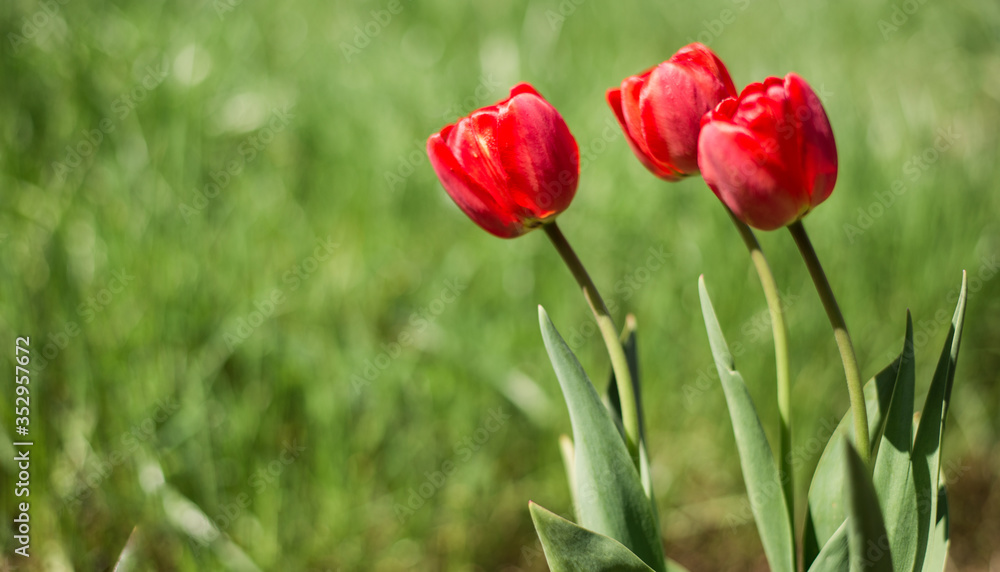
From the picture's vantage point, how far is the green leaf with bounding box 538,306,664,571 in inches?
25.2

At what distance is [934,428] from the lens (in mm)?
582

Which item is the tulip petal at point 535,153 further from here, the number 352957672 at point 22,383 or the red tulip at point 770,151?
the number 352957672 at point 22,383

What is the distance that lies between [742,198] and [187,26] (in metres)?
2.47

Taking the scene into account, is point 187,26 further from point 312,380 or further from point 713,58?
point 713,58

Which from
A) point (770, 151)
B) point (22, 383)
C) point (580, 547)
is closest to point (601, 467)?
point (580, 547)

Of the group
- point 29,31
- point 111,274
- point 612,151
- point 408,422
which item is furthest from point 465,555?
point 29,31

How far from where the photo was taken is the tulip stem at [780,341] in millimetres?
587

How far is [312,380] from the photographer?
1460 millimetres

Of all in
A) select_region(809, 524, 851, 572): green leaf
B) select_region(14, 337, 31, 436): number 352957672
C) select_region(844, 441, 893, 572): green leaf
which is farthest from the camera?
select_region(14, 337, 31, 436): number 352957672

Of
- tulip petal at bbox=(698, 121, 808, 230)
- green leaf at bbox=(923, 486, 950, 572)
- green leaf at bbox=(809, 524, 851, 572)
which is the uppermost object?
tulip petal at bbox=(698, 121, 808, 230)

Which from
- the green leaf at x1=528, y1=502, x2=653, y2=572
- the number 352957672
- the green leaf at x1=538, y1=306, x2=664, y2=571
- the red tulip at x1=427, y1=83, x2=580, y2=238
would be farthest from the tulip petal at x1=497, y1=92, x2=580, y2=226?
the number 352957672

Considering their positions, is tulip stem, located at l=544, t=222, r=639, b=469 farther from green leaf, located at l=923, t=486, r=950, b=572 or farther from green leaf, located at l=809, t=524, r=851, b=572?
green leaf, located at l=923, t=486, r=950, b=572

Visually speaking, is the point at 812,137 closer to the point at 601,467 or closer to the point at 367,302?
the point at 601,467

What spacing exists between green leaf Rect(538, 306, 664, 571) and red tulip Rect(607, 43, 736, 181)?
18 centimetres
